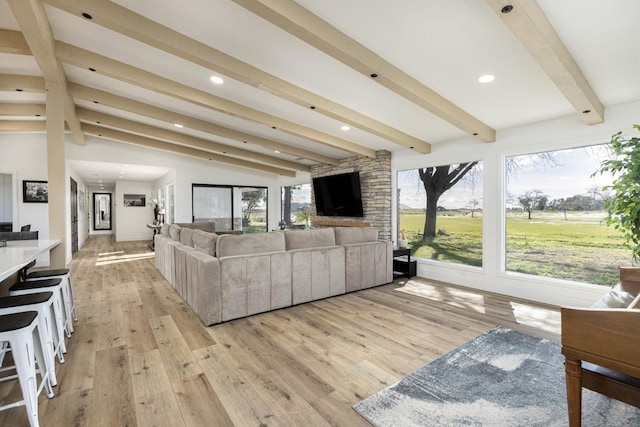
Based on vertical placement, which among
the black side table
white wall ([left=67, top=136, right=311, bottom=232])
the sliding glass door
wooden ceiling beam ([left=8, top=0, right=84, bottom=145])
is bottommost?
the black side table

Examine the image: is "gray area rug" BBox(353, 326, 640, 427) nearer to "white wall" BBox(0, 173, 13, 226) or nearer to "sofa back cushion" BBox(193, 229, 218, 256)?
"sofa back cushion" BBox(193, 229, 218, 256)

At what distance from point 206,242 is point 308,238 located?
53.1 inches

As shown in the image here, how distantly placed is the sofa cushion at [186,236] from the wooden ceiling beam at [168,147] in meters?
3.84

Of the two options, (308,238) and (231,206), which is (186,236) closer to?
(308,238)

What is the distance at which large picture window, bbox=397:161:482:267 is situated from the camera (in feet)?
16.8

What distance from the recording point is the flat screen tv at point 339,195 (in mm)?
6699

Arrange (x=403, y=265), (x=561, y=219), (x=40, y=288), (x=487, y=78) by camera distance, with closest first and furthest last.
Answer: (x=40, y=288), (x=487, y=78), (x=561, y=219), (x=403, y=265)

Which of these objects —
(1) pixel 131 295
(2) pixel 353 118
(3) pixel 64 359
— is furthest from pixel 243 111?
(3) pixel 64 359

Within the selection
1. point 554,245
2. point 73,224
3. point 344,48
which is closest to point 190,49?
point 344,48

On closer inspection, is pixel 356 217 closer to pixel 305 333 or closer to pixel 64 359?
pixel 305 333

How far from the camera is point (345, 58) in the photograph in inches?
102

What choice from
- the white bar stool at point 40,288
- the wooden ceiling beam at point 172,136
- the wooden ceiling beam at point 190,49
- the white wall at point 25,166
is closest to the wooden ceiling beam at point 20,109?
the wooden ceiling beam at point 172,136

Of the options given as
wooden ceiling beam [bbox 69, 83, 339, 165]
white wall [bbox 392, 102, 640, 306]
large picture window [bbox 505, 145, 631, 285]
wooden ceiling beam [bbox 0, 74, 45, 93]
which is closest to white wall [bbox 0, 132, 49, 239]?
wooden ceiling beam [bbox 0, 74, 45, 93]

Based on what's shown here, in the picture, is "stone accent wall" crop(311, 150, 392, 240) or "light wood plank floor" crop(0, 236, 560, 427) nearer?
"light wood plank floor" crop(0, 236, 560, 427)
